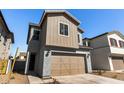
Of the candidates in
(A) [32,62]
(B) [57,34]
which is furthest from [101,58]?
(A) [32,62]

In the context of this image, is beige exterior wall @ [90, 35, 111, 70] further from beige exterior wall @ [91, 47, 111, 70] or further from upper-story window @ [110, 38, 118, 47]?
upper-story window @ [110, 38, 118, 47]

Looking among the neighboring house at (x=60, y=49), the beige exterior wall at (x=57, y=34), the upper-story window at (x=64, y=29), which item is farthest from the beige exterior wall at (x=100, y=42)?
the upper-story window at (x=64, y=29)

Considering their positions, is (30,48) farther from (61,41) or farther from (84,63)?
(84,63)

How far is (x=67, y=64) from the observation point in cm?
977

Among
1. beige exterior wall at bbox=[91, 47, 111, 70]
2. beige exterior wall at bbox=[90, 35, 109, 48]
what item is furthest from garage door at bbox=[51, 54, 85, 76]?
beige exterior wall at bbox=[90, 35, 109, 48]

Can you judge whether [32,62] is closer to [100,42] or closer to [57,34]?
[57,34]

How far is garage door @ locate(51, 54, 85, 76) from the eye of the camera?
29.9 feet

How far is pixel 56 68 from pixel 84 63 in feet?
13.1

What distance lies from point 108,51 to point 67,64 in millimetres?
9300

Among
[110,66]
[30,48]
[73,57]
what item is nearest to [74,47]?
[73,57]

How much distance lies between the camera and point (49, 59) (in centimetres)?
883

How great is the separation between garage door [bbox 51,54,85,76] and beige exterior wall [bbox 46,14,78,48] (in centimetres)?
135

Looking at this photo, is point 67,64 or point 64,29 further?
point 64,29

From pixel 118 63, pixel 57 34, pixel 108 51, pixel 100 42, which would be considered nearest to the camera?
pixel 57 34
